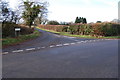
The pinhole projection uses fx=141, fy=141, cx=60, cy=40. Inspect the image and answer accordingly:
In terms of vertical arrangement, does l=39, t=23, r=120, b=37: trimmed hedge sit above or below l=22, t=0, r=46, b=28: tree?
below

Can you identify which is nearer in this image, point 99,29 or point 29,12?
point 99,29

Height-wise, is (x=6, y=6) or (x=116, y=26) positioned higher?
(x=6, y=6)

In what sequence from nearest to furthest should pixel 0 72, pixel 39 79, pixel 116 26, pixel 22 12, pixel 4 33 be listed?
pixel 39 79 < pixel 0 72 < pixel 4 33 < pixel 116 26 < pixel 22 12

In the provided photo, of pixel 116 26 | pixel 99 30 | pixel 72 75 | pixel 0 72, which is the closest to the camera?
pixel 72 75

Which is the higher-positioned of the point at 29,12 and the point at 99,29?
the point at 29,12

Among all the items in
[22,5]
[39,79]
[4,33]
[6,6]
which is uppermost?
[22,5]

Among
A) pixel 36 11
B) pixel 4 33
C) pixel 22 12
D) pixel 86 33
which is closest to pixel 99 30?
pixel 86 33

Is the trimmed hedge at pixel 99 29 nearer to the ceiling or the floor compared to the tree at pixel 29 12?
nearer to the floor

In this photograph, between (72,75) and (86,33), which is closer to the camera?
(72,75)

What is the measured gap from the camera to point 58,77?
15.7 ft

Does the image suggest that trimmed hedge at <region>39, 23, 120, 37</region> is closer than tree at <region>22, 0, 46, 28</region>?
Yes

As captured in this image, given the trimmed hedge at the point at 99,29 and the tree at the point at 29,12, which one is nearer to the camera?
the trimmed hedge at the point at 99,29

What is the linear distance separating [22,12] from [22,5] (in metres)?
2.11

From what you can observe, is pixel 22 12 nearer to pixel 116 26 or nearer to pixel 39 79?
pixel 116 26
